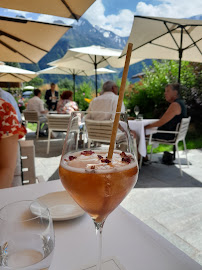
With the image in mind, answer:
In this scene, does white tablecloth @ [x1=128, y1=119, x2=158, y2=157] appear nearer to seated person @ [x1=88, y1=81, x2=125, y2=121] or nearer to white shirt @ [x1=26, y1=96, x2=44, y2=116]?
seated person @ [x1=88, y1=81, x2=125, y2=121]

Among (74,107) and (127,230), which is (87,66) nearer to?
(74,107)

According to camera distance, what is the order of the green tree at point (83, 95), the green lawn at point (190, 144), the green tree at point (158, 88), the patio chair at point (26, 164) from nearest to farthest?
the patio chair at point (26, 164) < the green lawn at point (190, 144) < the green tree at point (158, 88) < the green tree at point (83, 95)

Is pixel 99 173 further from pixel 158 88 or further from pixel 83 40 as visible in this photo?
pixel 83 40

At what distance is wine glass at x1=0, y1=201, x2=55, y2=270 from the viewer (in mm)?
410

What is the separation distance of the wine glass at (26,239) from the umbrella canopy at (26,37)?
3310 mm

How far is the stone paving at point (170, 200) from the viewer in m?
2.33

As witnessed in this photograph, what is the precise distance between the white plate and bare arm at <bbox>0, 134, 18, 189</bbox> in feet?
2.92

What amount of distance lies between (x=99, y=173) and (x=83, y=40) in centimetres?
13253

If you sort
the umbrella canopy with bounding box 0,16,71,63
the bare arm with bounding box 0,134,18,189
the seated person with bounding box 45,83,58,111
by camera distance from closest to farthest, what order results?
the bare arm with bounding box 0,134,18,189, the umbrella canopy with bounding box 0,16,71,63, the seated person with bounding box 45,83,58,111

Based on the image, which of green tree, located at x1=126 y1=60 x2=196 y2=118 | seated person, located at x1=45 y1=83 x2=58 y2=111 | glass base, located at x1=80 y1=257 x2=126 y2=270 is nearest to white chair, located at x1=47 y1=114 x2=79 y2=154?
seated person, located at x1=45 y1=83 x2=58 y2=111

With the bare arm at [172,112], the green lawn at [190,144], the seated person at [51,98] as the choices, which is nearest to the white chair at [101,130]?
the bare arm at [172,112]

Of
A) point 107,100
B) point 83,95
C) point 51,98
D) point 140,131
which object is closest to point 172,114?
point 140,131

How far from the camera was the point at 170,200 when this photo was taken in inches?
123

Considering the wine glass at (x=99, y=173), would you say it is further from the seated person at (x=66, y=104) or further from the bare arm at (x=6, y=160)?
the seated person at (x=66, y=104)
